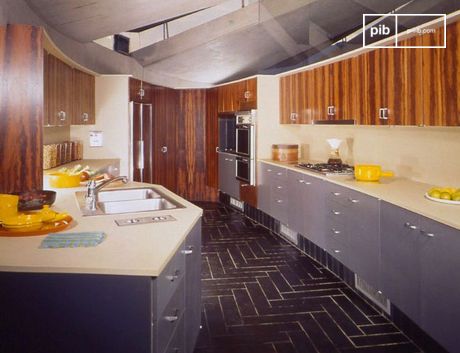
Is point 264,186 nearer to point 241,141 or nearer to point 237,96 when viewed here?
point 241,141

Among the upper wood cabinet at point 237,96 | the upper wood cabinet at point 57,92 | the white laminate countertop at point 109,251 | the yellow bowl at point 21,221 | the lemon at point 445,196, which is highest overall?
the upper wood cabinet at point 237,96

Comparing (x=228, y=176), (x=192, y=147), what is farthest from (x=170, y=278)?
(x=192, y=147)

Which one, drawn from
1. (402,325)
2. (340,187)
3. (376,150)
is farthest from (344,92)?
(402,325)

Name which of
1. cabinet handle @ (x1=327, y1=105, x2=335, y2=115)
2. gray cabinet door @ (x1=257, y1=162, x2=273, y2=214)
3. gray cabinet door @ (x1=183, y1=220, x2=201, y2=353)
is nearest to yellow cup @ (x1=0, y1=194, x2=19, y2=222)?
gray cabinet door @ (x1=183, y1=220, x2=201, y2=353)

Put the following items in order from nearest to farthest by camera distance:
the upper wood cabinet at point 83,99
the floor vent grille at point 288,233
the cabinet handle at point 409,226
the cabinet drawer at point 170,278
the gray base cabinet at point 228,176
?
the cabinet drawer at point 170,278
the cabinet handle at point 409,226
the floor vent grille at point 288,233
the upper wood cabinet at point 83,99
the gray base cabinet at point 228,176

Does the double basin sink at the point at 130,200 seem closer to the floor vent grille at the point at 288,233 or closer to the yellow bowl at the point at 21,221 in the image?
the yellow bowl at the point at 21,221

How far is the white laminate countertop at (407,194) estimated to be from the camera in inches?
101

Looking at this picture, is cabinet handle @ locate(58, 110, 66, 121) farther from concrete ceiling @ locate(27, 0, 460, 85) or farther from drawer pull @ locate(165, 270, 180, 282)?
drawer pull @ locate(165, 270, 180, 282)

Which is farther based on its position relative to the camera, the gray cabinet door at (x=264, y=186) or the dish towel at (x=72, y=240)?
the gray cabinet door at (x=264, y=186)

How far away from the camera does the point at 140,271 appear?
1620 mm

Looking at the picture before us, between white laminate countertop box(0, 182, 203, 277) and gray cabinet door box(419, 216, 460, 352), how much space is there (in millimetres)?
1383

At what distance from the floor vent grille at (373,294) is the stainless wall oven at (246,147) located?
116 inches

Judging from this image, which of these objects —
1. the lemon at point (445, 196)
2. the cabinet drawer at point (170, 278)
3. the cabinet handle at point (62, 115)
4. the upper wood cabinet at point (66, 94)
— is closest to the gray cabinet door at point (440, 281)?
the lemon at point (445, 196)

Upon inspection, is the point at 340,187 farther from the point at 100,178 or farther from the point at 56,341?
the point at 56,341
